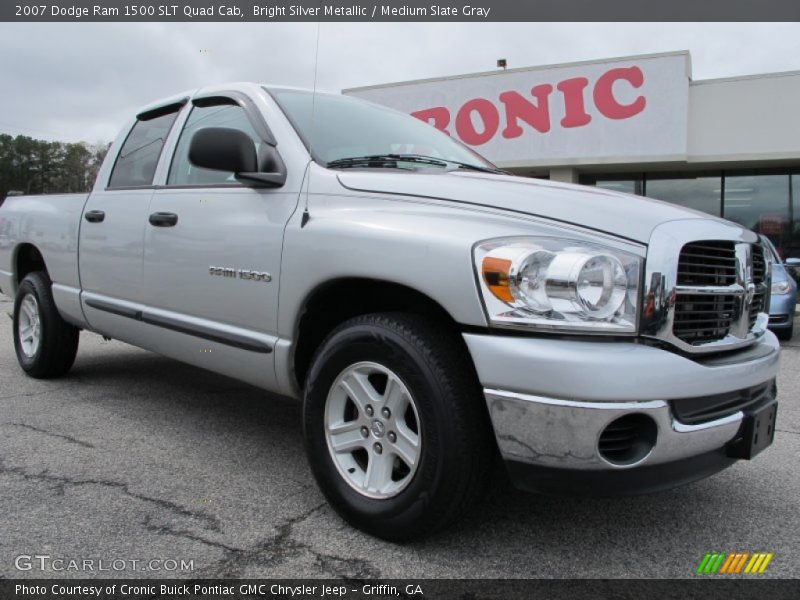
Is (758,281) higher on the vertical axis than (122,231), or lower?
lower

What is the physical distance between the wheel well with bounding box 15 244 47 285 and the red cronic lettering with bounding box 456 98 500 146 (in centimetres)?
→ 1158

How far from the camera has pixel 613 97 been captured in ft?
46.2

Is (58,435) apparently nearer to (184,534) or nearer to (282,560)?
(184,534)

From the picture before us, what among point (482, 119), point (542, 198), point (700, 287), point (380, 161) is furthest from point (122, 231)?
point (482, 119)

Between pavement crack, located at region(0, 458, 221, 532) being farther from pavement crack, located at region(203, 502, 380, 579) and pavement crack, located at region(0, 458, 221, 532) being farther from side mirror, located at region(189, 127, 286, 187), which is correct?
side mirror, located at region(189, 127, 286, 187)

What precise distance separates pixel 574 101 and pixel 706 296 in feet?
42.9

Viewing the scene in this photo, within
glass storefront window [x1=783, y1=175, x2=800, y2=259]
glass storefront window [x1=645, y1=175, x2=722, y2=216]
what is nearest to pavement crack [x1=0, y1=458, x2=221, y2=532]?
glass storefront window [x1=645, y1=175, x2=722, y2=216]

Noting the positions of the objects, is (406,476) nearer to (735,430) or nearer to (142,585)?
(142,585)

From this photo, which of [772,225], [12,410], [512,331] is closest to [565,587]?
[512,331]

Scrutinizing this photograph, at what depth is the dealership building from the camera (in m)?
13.6

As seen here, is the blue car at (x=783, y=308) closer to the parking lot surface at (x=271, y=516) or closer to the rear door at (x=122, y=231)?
the parking lot surface at (x=271, y=516)

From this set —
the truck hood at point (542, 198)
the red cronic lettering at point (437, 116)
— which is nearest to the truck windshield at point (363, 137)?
the truck hood at point (542, 198)

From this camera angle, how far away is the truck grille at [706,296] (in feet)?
7.29

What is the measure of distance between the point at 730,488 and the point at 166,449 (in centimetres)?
274
